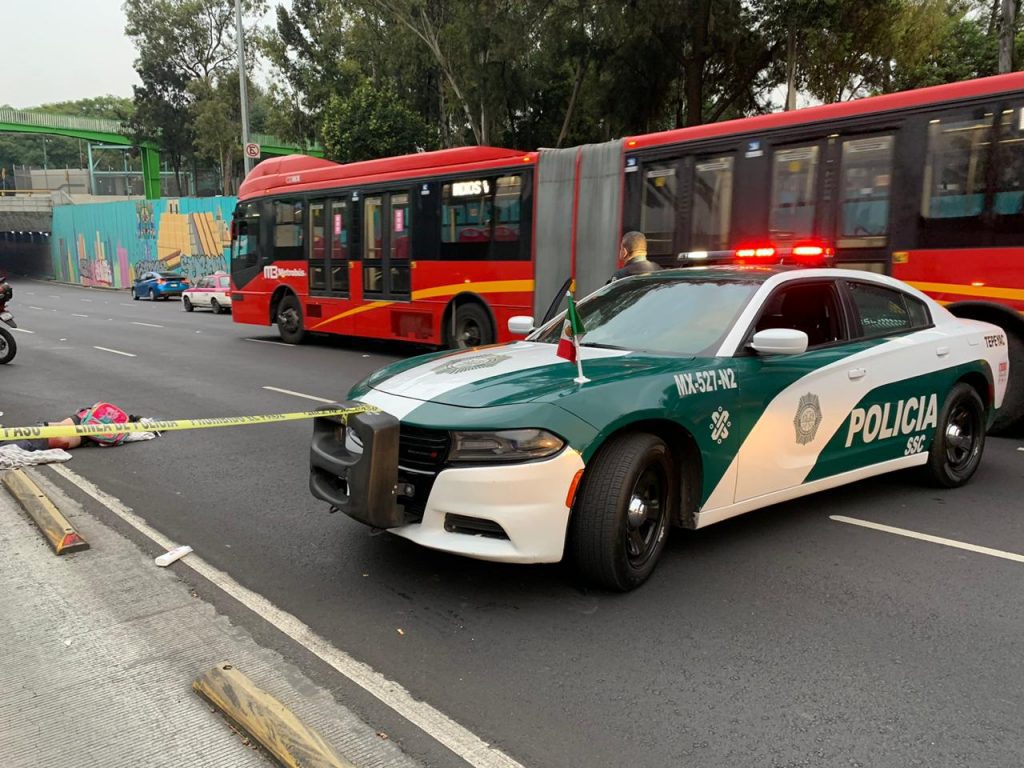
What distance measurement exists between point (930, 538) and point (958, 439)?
1.33m

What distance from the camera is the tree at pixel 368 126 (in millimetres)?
32500

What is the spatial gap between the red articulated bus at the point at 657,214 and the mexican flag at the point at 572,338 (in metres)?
3.60

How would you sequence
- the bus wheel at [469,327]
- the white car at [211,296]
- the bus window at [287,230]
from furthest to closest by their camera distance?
the white car at [211,296]
the bus window at [287,230]
the bus wheel at [469,327]

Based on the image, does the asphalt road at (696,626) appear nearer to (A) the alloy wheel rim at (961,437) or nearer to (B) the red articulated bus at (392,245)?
(A) the alloy wheel rim at (961,437)

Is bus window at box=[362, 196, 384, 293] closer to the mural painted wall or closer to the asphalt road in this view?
the asphalt road

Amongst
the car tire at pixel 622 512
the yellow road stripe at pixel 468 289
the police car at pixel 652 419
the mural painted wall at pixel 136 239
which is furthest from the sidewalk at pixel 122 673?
the mural painted wall at pixel 136 239

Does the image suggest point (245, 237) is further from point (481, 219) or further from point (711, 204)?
point (711, 204)

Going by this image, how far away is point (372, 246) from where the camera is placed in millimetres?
13867

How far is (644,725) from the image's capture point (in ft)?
9.45

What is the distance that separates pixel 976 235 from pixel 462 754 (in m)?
7.15

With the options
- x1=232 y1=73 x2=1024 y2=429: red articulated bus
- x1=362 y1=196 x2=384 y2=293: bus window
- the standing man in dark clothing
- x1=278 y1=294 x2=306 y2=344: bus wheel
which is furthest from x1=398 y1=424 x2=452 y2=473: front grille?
x1=278 y1=294 x2=306 y2=344: bus wheel

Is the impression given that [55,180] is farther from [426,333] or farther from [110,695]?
[110,695]

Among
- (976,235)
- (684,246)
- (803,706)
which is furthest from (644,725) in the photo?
(684,246)

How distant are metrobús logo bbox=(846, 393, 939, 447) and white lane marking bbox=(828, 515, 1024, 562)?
0.53 m
